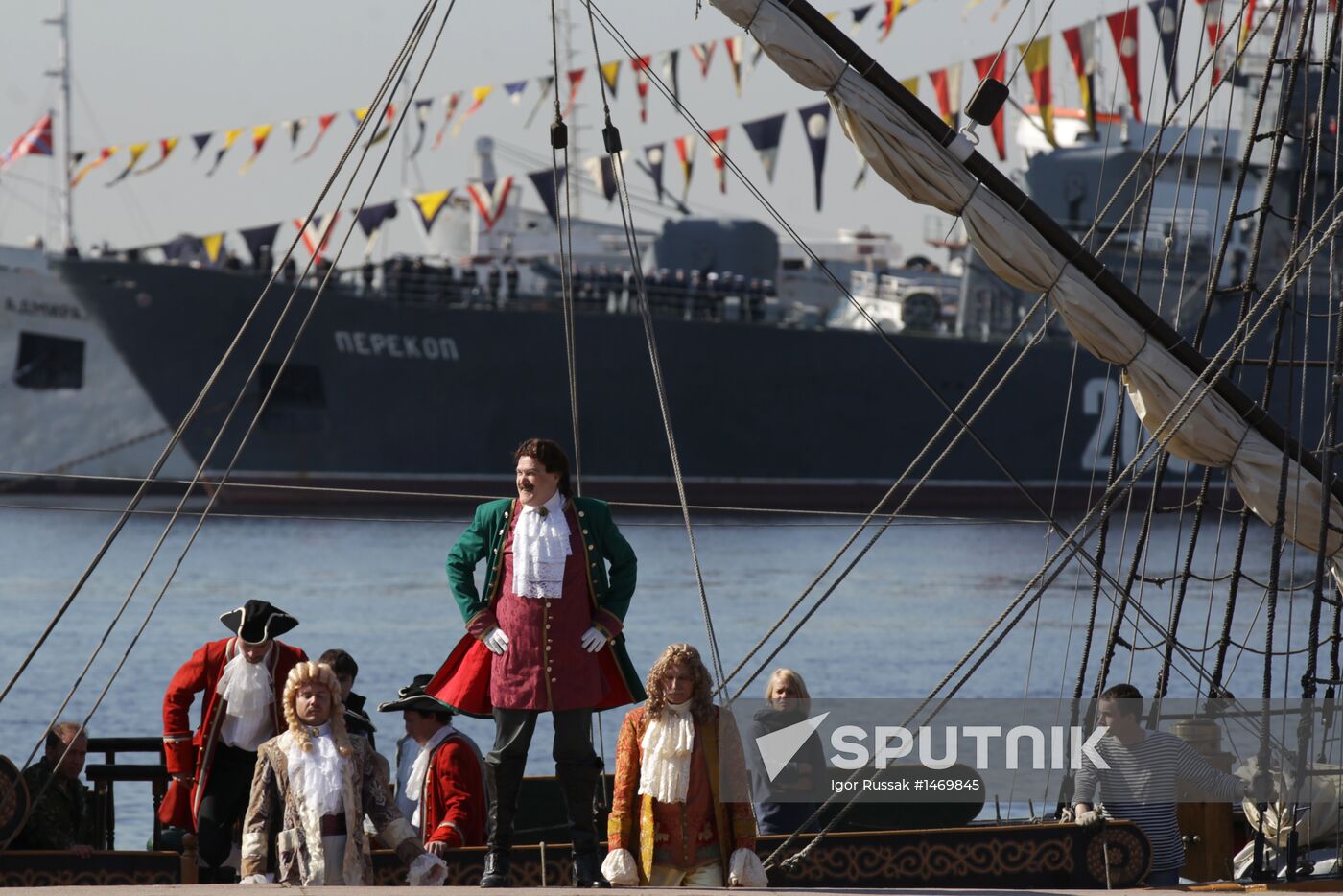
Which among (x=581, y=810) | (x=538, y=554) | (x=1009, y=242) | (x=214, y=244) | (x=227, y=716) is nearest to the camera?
(x=538, y=554)

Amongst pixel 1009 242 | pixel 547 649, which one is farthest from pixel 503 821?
pixel 1009 242

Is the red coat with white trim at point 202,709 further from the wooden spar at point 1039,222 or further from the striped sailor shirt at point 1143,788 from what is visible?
the wooden spar at point 1039,222

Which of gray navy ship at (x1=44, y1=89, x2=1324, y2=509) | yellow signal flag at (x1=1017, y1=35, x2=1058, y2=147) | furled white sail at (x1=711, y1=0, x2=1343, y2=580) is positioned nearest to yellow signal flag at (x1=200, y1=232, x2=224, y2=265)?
gray navy ship at (x1=44, y1=89, x2=1324, y2=509)

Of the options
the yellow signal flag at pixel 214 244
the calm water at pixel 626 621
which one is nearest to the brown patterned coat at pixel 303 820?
the calm water at pixel 626 621

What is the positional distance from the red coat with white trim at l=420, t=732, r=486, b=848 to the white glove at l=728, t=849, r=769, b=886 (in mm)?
1160

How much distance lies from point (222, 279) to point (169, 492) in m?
7.47

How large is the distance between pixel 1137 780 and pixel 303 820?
3.08m

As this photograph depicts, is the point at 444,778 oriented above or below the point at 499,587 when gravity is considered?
below

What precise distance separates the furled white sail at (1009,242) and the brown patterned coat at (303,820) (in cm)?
320

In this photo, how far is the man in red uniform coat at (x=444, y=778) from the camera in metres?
6.73

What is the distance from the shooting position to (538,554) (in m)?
6.24

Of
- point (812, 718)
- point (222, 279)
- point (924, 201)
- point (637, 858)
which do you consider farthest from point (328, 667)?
point (222, 279)

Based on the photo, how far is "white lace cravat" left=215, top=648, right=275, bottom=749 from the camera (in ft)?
22.8

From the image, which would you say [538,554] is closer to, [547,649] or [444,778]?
[547,649]
